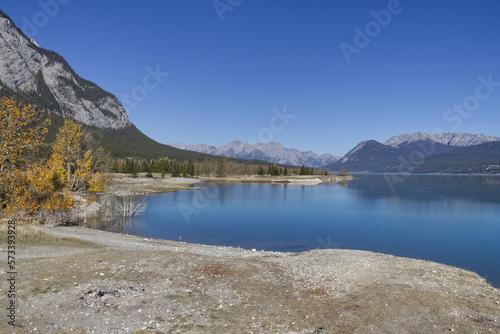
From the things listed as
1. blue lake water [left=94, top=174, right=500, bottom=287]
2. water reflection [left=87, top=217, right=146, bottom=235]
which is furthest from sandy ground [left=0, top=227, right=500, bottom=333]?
water reflection [left=87, top=217, right=146, bottom=235]

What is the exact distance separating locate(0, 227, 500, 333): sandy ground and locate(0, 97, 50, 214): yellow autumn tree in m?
5.76

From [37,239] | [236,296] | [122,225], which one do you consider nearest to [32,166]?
[37,239]

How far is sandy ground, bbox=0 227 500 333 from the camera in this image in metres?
10.3

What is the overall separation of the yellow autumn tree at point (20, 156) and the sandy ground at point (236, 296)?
5762 mm

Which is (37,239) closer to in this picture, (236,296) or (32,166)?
(32,166)

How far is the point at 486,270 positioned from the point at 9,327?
33127 mm

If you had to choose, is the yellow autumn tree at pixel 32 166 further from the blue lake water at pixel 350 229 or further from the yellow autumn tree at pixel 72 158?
the blue lake water at pixel 350 229

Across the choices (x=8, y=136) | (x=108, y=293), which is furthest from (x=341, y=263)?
(x=8, y=136)

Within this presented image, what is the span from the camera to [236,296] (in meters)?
13.4

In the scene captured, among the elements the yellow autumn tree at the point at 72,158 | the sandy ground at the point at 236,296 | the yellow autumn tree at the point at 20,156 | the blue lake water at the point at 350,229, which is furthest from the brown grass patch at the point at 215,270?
the yellow autumn tree at the point at 72,158

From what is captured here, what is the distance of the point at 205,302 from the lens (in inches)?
490

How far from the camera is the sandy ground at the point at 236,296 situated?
10320mm

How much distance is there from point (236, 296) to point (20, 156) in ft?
65.5

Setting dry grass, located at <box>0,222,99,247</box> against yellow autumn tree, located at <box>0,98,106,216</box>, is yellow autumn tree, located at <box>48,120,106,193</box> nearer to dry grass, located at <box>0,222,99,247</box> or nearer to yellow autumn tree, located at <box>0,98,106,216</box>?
yellow autumn tree, located at <box>0,98,106,216</box>
